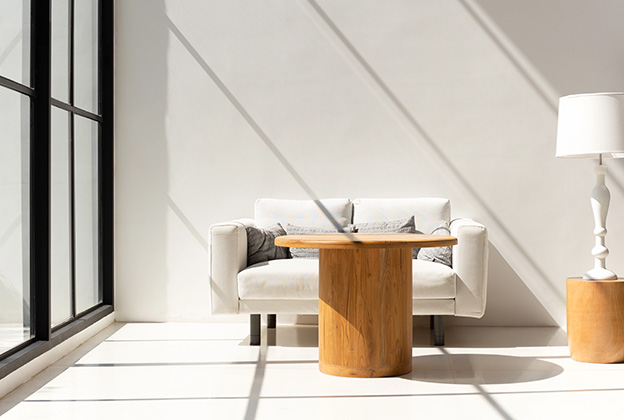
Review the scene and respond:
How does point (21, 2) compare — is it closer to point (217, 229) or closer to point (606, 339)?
point (217, 229)

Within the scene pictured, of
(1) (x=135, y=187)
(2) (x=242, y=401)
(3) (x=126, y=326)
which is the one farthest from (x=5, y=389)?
(1) (x=135, y=187)

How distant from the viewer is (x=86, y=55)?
183 inches

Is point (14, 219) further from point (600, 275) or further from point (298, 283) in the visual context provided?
point (600, 275)

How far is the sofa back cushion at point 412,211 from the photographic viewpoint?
4.66 meters

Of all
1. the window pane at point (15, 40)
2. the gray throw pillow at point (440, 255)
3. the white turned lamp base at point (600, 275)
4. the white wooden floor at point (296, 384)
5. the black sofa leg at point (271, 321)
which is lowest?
the white wooden floor at point (296, 384)

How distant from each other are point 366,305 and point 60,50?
7.57 feet

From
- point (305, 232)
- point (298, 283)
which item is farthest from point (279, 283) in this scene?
point (305, 232)

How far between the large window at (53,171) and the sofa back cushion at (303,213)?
1.14 metres

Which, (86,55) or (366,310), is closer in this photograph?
(366,310)

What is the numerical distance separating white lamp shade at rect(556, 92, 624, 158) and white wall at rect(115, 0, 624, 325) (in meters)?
1.13

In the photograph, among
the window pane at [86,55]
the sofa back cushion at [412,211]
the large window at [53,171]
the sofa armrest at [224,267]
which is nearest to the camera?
the large window at [53,171]

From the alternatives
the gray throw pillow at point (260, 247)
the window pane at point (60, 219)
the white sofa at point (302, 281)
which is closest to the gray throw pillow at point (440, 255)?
the white sofa at point (302, 281)

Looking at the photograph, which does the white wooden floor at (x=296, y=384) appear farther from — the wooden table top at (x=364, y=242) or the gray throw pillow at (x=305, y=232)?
the wooden table top at (x=364, y=242)

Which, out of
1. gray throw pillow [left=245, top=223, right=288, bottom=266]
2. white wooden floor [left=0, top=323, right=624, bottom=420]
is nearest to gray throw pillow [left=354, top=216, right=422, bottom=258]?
gray throw pillow [left=245, top=223, right=288, bottom=266]
